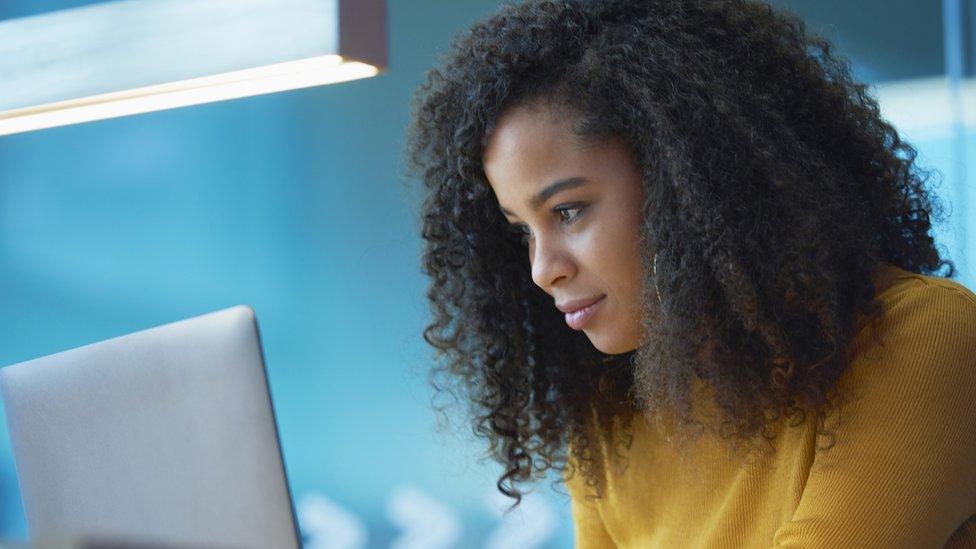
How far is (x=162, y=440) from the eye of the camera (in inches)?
44.5

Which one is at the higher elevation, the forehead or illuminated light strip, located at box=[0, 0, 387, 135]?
illuminated light strip, located at box=[0, 0, 387, 135]

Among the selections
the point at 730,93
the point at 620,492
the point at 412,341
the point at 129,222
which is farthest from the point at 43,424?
the point at 129,222

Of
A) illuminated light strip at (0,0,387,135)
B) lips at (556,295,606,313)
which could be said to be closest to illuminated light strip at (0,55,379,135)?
illuminated light strip at (0,0,387,135)

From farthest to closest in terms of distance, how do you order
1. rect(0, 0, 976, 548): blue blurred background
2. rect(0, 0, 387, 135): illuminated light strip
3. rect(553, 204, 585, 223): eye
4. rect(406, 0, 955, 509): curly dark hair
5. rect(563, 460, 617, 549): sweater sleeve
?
rect(0, 0, 976, 548): blue blurred background
rect(563, 460, 617, 549): sweater sleeve
rect(553, 204, 585, 223): eye
rect(406, 0, 955, 509): curly dark hair
rect(0, 0, 387, 135): illuminated light strip

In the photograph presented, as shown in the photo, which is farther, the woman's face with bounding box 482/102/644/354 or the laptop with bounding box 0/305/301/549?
the woman's face with bounding box 482/102/644/354

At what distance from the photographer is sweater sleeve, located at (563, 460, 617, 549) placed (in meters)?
1.52

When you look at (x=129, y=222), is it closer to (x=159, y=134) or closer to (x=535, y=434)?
(x=159, y=134)

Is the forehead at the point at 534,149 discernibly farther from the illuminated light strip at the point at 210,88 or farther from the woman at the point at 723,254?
the illuminated light strip at the point at 210,88

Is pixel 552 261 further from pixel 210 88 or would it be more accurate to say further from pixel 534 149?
pixel 210 88

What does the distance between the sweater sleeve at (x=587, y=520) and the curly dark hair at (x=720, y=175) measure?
36 mm

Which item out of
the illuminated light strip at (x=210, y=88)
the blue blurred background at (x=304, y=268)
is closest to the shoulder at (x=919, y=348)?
the illuminated light strip at (x=210, y=88)

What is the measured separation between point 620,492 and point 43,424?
71 centimetres

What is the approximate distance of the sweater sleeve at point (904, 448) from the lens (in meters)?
1.06

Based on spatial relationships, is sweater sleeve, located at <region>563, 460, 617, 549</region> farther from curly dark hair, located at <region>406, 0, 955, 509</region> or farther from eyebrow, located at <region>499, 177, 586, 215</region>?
eyebrow, located at <region>499, 177, 586, 215</region>
